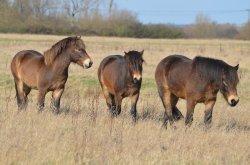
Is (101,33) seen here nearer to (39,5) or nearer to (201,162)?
(39,5)

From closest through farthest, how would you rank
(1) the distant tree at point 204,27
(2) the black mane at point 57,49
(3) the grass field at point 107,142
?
(3) the grass field at point 107,142
(2) the black mane at point 57,49
(1) the distant tree at point 204,27

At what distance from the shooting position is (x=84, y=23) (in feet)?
286

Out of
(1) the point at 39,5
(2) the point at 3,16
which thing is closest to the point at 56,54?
(2) the point at 3,16

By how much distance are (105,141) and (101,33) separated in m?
63.3

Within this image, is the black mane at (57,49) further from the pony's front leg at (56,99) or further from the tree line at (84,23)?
the tree line at (84,23)

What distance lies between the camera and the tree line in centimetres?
6946

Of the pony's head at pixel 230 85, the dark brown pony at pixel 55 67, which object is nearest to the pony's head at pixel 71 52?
the dark brown pony at pixel 55 67

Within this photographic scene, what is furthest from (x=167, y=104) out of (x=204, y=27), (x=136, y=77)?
(x=204, y=27)

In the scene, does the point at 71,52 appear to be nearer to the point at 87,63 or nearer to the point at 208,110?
the point at 87,63

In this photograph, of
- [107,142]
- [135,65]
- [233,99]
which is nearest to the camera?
[107,142]

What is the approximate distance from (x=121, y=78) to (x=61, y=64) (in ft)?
4.44

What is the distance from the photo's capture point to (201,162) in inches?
244

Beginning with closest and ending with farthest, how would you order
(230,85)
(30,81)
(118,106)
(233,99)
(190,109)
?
1. (233,99)
2. (230,85)
3. (190,109)
4. (118,106)
5. (30,81)

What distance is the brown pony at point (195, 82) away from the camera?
858cm
